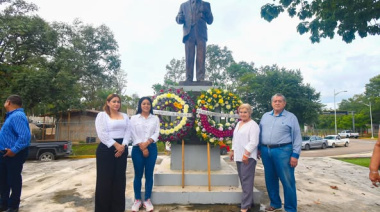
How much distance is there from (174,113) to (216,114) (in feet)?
2.47

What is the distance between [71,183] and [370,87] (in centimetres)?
5306

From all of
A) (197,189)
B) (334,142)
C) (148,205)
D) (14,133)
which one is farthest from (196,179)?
(334,142)

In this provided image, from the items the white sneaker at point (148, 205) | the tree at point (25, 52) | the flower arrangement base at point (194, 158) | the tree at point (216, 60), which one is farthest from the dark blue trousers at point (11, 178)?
the tree at point (216, 60)

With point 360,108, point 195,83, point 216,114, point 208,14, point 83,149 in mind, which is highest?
point 360,108

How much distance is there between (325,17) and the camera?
6.63 metres

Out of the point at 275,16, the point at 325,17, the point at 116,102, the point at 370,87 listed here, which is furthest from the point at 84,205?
the point at 370,87

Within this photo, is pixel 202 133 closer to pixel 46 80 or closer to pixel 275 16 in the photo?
pixel 275 16

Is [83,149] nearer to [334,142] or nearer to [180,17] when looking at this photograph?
[180,17]

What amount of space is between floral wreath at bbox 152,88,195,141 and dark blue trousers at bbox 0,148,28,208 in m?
2.14

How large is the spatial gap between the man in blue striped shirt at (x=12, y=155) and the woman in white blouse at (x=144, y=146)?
164 cm

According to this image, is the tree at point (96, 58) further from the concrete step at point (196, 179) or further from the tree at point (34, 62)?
the concrete step at point (196, 179)

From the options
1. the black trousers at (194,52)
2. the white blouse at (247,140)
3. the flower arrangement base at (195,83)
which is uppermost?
the black trousers at (194,52)

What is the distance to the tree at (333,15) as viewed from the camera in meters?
5.99

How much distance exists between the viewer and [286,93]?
20578mm
